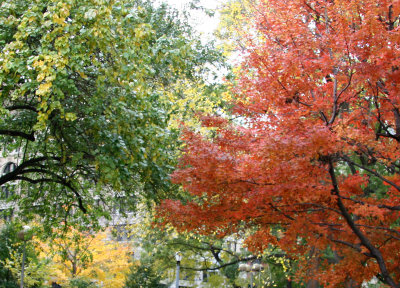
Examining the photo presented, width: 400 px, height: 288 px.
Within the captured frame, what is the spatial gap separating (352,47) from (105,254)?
23.1m

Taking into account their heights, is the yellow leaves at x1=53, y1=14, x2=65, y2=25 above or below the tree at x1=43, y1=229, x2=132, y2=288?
above

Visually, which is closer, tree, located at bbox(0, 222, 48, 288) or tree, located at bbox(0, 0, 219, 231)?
tree, located at bbox(0, 0, 219, 231)

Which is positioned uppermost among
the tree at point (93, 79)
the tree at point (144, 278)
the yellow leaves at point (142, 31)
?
the yellow leaves at point (142, 31)

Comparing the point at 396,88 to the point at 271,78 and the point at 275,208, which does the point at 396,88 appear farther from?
the point at 275,208

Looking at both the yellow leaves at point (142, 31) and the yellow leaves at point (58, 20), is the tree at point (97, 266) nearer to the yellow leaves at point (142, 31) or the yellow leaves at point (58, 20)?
the yellow leaves at point (142, 31)

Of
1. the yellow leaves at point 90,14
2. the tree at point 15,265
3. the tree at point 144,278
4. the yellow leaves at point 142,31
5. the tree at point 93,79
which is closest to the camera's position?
the yellow leaves at point 90,14

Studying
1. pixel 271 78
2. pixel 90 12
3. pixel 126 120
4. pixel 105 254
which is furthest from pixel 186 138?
pixel 105 254

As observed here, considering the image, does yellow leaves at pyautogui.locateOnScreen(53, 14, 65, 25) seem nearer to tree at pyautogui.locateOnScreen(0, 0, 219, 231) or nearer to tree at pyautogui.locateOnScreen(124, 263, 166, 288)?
tree at pyautogui.locateOnScreen(0, 0, 219, 231)

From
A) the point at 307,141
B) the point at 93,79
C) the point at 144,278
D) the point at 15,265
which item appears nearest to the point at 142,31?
the point at 93,79

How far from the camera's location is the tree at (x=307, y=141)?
8.19 meters

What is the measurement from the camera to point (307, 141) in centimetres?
768

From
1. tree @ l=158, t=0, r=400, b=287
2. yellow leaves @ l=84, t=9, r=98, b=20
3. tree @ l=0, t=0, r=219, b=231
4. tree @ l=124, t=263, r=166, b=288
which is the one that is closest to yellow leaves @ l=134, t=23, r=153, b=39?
tree @ l=0, t=0, r=219, b=231

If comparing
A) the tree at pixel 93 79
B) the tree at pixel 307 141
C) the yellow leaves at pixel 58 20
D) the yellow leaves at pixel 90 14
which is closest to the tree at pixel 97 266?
the tree at pixel 93 79

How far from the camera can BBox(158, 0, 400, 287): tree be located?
26.9 feet
